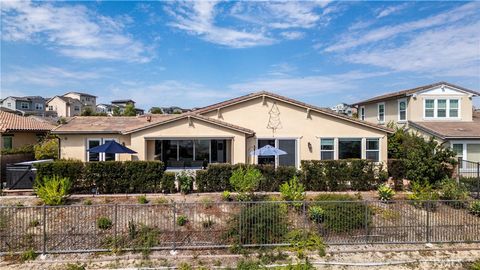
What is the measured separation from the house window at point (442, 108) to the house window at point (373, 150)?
23.3ft

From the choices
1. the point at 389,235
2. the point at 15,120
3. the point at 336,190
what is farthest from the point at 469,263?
the point at 15,120

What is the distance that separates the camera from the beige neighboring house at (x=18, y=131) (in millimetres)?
21330

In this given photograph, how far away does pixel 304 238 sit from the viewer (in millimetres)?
10430

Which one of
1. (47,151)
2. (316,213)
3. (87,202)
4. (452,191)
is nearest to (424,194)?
(452,191)

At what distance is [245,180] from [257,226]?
10.7ft

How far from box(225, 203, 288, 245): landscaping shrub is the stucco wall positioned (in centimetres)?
863

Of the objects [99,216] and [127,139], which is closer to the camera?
[99,216]

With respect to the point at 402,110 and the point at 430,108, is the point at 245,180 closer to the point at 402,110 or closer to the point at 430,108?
the point at 402,110

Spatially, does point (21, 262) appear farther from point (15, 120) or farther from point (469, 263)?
point (15, 120)

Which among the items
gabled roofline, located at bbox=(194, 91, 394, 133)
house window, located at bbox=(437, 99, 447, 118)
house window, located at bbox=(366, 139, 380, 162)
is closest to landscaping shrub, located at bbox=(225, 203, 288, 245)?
gabled roofline, located at bbox=(194, 91, 394, 133)

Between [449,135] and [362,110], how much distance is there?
11339 millimetres

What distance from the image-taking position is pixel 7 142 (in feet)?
71.7

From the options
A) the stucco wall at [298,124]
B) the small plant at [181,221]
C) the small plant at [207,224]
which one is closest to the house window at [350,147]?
the stucco wall at [298,124]

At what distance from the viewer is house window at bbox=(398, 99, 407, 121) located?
2312 cm
